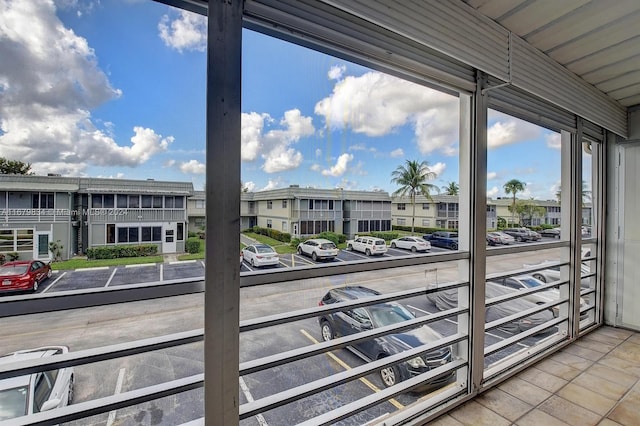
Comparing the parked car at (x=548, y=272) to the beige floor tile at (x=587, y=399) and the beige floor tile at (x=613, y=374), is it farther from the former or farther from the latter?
the beige floor tile at (x=587, y=399)

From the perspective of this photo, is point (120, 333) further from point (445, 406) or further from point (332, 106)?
point (445, 406)

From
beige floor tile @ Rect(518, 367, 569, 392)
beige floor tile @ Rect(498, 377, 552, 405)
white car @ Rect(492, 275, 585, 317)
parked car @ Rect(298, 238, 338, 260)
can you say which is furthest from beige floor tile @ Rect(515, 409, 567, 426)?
parked car @ Rect(298, 238, 338, 260)

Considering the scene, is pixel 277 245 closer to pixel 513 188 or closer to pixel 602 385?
pixel 513 188

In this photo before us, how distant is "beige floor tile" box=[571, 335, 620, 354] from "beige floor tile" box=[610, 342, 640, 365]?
0.04 meters

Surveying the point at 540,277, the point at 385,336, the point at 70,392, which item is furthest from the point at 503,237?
the point at 70,392

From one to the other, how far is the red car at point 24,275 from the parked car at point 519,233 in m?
2.52

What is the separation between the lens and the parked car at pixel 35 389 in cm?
88

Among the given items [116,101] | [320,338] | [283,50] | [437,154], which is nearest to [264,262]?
[320,338]

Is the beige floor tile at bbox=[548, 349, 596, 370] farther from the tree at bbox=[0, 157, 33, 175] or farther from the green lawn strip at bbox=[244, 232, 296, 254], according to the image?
the tree at bbox=[0, 157, 33, 175]

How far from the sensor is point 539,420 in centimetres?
175

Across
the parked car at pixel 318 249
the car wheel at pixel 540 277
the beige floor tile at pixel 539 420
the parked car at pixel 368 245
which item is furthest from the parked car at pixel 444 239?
the car wheel at pixel 540 277

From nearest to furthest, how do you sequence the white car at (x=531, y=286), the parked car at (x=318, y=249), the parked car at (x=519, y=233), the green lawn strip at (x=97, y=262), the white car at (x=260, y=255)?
the green lawn strip at (x=97, y=262), the white car at (x=260, y=255), the parked car at (x=318, y=249), the parked car at (x=519, y=233), the white car at (x=531, y=286)

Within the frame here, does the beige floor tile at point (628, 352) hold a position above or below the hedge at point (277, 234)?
below

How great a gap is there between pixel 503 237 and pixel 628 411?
48.6 inches
